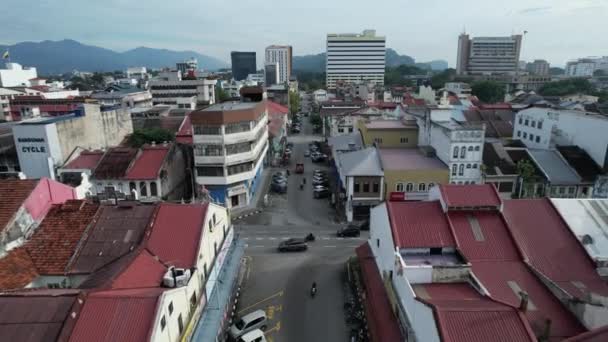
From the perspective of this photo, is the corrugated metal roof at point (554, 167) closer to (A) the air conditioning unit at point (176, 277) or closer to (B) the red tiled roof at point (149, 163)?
(A) the air conditioning unit at point (176, 277)

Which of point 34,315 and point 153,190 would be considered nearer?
point 34,315

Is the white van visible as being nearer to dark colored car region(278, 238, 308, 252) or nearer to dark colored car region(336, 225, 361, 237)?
dark colored car region(278, 238, 308, 252)

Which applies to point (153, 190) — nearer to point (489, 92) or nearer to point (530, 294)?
point (530, 294)

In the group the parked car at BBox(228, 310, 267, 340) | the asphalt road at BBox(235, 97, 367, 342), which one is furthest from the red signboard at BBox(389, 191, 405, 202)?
the parked car at BBox(228, 310, 267, 340)

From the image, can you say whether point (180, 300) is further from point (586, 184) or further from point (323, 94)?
point (323, 94)

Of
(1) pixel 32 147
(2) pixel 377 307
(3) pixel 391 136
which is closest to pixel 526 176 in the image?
(3) pixel 391 136

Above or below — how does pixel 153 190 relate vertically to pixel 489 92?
below

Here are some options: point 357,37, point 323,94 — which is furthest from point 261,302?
point 357,37
